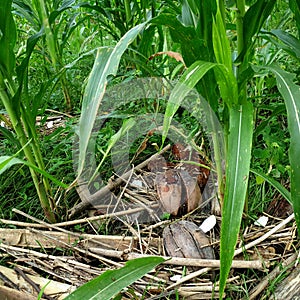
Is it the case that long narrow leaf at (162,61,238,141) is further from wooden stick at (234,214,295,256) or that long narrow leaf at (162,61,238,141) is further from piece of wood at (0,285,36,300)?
piece of wood at (0,285,36,300)

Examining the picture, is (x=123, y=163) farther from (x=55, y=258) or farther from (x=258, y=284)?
(x=258, y=284)

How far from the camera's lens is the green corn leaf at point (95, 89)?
0.64m

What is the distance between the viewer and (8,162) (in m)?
0.66

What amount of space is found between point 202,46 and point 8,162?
15.9 inches

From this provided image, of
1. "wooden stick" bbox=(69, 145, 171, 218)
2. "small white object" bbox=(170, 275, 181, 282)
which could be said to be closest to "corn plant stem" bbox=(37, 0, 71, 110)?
"wooden stick" bbox=(69, 145, 171, 218)

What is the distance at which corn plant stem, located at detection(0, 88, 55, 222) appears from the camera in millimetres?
938

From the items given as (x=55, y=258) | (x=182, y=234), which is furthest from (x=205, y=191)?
(x=55, y=258)

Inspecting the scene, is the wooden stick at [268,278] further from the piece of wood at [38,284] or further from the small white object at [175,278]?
the piece of wood at [38,284]

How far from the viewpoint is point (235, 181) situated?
645mm

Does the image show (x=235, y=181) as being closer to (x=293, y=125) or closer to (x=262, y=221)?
(x=293, y=125)

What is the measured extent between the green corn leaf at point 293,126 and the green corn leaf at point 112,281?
25 centimetres

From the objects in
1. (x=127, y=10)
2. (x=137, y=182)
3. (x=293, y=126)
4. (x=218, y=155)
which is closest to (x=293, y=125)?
(x=293, y=126)

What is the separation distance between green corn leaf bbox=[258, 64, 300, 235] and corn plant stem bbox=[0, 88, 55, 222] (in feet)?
1.88

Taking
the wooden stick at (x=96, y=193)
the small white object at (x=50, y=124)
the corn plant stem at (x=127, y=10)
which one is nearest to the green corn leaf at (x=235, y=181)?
the wooden stick at (x=96, y=193)
